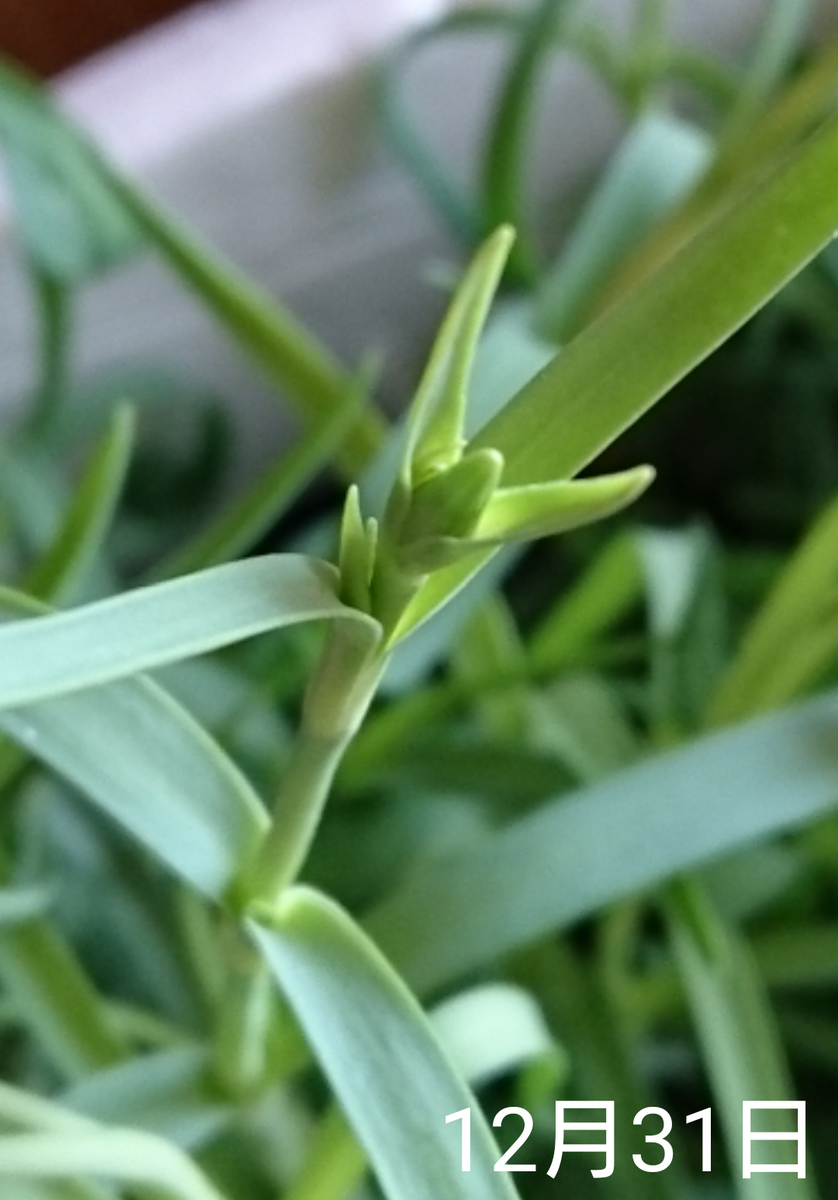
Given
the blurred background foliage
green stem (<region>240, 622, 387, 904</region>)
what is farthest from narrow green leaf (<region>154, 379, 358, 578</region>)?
green stem (<region>240, 622, 387, 904</region>)

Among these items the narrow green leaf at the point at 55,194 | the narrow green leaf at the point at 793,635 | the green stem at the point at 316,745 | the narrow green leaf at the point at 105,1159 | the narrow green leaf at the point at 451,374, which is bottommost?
the narrow green leaf at the point at 105,1159

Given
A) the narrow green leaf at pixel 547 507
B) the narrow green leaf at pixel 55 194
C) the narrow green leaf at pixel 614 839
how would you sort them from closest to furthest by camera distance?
the narrow green leaf at pixel 547 507 → the narrow green leaf at pixel 614 839 → the narrow green leaf at pixel 55 194

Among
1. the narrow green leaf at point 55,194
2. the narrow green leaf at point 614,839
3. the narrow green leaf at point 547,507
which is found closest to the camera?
the narrow green leaf at point 547,507

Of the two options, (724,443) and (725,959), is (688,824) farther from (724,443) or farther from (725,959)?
(724,443)

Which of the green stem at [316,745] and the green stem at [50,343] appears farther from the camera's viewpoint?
the green stem at [50,343]

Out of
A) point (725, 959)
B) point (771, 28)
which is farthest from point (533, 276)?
point (725, 959)

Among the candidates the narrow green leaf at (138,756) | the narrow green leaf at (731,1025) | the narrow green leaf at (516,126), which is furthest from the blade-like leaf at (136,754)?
the narrow green leaf at (516,126)

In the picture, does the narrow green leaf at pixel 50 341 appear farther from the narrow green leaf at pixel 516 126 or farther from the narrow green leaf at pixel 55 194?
the narrow green leaf at pixel 516 126

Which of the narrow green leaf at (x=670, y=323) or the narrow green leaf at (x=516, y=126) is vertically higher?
the narrow green leaf at (x=516, y=126)
